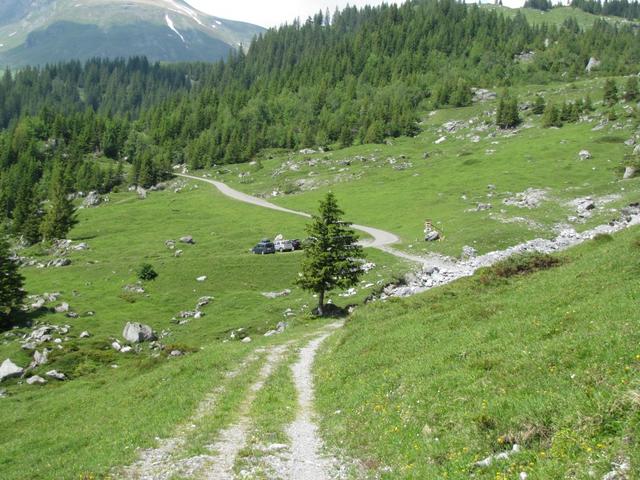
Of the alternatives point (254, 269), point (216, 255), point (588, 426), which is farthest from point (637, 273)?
point (216, 255)

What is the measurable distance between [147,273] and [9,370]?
25.3 metres

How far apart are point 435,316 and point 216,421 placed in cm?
1324

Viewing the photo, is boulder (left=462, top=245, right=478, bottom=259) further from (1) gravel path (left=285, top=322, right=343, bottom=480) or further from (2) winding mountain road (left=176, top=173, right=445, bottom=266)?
(1) gravel path (left=285, top=322, right=343, bottom=480)

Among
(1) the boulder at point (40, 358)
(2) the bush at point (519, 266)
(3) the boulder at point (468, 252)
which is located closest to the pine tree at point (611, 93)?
(3) the boulder at point (468, 252)

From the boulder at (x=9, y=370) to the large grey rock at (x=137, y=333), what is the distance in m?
9.74

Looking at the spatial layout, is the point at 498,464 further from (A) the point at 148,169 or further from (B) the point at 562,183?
(A) the point at 148,169

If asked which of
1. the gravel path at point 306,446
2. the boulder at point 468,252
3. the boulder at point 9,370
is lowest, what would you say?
the boulder at point 9,370

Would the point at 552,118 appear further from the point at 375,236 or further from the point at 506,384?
the point at 506,384

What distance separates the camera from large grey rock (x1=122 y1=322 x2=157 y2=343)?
166 ft

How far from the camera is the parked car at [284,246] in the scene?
7400cm

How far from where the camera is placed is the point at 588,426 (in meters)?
9.99

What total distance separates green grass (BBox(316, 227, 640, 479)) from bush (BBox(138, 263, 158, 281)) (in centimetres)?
4629

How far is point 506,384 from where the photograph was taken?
14062 mm

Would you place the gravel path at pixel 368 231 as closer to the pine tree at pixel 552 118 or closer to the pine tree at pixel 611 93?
the pine tree at pixel 552 118
